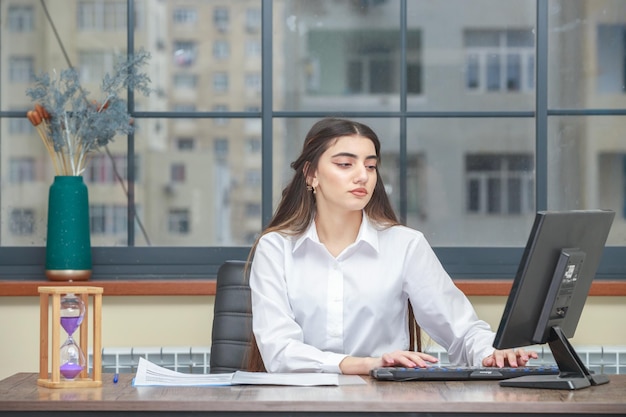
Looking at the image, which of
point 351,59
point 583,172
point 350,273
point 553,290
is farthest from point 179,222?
point 553,290

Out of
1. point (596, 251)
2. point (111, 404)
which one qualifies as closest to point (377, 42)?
point (596, 251)

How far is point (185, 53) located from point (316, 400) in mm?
5186

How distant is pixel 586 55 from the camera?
452 cm

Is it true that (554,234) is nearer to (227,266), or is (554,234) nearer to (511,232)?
(227,266)

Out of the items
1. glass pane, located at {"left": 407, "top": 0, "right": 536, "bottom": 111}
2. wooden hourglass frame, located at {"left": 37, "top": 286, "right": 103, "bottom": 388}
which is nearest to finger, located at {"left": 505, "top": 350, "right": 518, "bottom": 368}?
wooden hourglass frame, located at {"left": 37, "top": 286, "right": 103, "bottom": 388}

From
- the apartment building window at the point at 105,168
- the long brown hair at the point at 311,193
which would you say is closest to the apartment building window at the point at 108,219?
the apartment building window at the point at 105,168

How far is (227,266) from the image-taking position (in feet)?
9.33

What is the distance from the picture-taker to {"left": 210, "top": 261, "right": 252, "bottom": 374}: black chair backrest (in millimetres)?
2770

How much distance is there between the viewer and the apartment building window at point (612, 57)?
4527 mm

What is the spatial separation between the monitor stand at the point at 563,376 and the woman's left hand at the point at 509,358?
17 centimetres

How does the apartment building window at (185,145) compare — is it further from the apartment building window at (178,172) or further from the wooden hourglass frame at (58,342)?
the wooden hourglass frame at (58,342)

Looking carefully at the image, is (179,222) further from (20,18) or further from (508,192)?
(508,192)

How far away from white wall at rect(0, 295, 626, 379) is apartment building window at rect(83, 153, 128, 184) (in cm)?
56

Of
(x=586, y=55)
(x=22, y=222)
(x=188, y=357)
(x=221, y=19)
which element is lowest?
(x=188, y=357)
